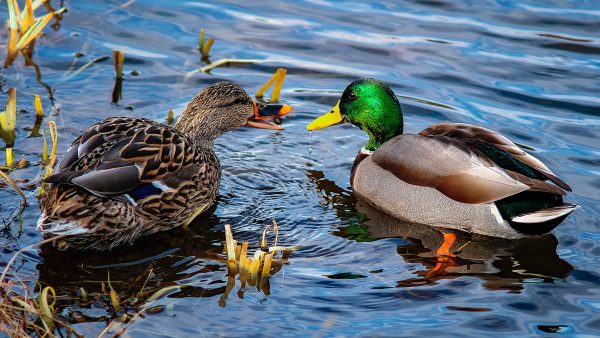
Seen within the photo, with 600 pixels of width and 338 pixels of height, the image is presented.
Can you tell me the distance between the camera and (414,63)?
31.3 feet

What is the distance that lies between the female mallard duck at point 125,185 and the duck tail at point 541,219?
→ 2.19 metres

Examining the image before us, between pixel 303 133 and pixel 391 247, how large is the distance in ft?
7.01

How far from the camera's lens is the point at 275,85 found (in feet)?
28.4

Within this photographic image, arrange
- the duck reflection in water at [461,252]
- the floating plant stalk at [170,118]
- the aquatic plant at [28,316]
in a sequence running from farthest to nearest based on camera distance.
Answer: the floating plant stalk at [170,118]
the duck reflection in water at [461,252]
the aquatic plant at [28,316]

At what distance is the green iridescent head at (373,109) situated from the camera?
24.8 ft

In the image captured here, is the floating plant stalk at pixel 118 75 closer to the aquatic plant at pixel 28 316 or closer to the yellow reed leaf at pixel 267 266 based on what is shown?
the yellow reed leaf at pixel 267 266

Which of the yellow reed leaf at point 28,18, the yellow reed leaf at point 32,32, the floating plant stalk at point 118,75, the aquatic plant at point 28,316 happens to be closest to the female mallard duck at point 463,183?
the floating plant stalk at point 118,75

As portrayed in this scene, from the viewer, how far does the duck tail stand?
20.8 ft

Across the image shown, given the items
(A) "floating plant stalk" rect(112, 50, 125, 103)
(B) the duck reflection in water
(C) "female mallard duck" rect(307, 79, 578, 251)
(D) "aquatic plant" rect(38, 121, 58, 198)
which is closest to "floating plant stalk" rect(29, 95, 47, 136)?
(D) "aquatic plant" rect(38, 121, 58, 198)

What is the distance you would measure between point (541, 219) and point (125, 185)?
2.80 metres

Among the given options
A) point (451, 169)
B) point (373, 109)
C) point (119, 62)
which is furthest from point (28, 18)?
point (451, 169)

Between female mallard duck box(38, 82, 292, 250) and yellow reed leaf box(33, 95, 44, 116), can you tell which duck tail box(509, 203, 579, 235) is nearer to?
female mallard duck box(38, 82, 292, 250)

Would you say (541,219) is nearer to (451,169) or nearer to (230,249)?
(451,169)

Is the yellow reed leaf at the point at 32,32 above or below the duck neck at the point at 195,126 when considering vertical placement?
above
